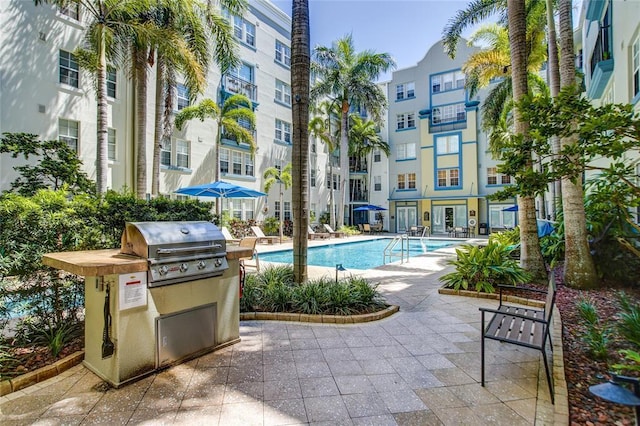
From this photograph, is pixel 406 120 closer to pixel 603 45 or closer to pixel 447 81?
pixel 447 81

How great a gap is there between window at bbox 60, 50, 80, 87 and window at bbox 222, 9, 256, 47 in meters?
9.45

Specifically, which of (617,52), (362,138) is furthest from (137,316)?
(362,138)

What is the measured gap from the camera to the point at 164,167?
612 inches

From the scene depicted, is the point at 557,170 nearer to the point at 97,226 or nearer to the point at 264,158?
the point at 97,226

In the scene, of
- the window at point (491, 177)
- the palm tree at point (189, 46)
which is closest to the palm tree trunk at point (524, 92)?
the palm tree at point (189, 46)

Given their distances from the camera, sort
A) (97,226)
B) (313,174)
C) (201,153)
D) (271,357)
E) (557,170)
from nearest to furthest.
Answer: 1. (557,170)
2. (271,357)
3. (97,226)
4. (201,153)
5. (313,174)

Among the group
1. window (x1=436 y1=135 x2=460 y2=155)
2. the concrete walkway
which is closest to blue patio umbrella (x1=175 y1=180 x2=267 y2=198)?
the concrete walkway

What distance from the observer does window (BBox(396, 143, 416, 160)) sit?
2878cm

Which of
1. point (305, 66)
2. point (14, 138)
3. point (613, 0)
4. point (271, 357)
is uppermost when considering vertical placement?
point (613, 0)

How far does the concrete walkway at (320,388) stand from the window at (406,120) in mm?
26970

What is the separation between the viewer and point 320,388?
10.2 ft

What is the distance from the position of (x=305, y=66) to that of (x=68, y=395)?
604 cm

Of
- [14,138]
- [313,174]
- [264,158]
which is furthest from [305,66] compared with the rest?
[313,174]

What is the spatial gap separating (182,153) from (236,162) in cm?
364
